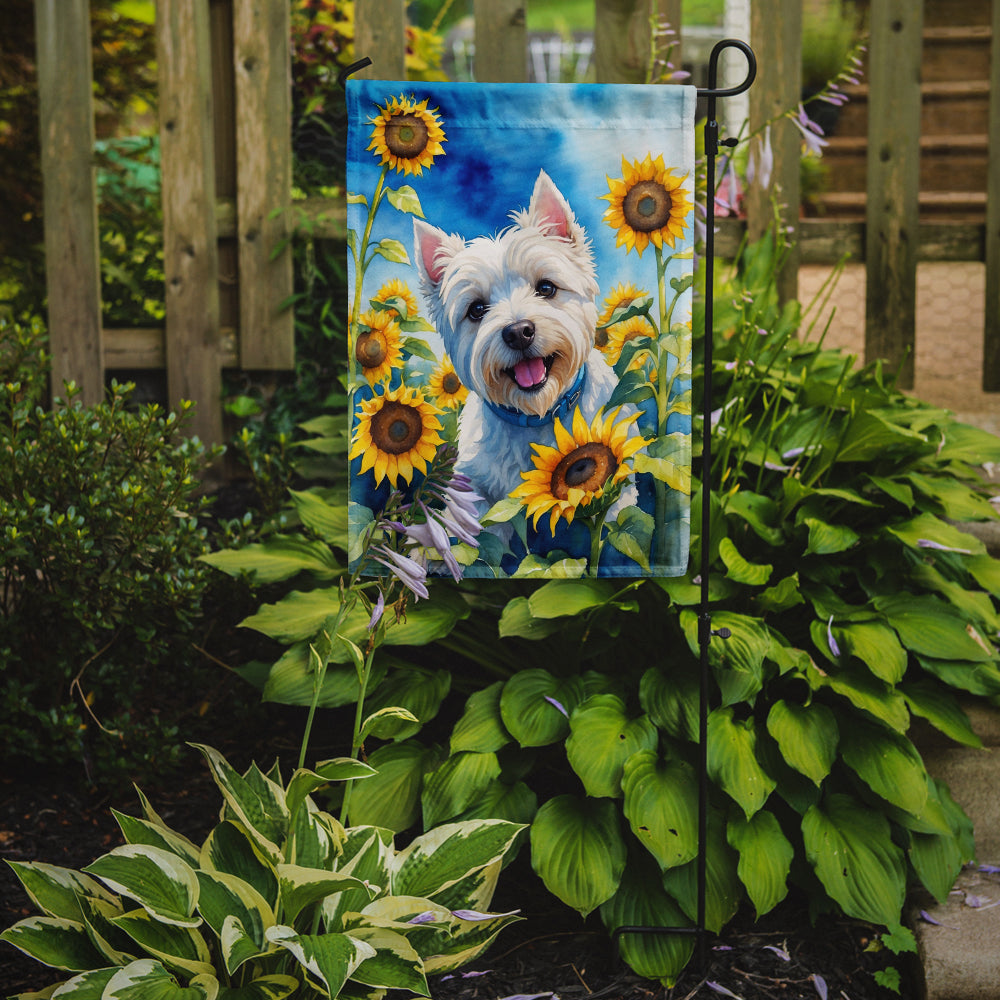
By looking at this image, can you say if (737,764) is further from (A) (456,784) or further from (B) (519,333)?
(B) (519,333)

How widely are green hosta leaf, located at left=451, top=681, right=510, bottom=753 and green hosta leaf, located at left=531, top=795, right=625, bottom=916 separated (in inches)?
6.1

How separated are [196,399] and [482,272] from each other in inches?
71.1

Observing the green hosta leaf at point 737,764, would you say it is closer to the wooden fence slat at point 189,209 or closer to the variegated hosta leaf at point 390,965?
the variegated hosta leaf at point 390,965

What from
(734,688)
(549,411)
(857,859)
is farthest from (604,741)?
(549,411)

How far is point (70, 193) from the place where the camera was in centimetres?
318

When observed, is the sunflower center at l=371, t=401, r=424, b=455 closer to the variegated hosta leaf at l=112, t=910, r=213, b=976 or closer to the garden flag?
the garden flag

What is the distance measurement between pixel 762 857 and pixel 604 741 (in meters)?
0.35

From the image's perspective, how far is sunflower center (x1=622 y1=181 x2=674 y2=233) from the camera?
1.76m

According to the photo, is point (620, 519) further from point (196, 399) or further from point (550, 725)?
point (196, 399)

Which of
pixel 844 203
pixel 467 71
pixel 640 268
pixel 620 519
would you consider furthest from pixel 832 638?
pixel 467 71

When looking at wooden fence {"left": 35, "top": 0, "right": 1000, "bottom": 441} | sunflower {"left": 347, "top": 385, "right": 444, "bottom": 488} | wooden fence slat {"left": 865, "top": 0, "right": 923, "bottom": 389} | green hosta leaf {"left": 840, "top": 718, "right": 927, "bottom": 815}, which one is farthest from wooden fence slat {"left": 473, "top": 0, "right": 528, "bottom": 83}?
green hosta leaf {"left": 840, "top": 718, "right": 927, "bottom": 815}

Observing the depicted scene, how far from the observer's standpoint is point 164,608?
2342 mm

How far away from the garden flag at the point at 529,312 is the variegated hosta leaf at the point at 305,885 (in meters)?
0.54

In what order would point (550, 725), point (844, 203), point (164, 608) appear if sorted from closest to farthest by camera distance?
point (550, 725)
point (164, 608)
point (844, 203)
